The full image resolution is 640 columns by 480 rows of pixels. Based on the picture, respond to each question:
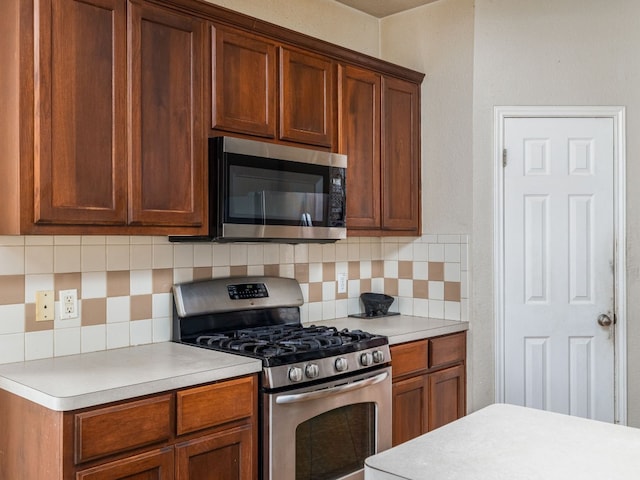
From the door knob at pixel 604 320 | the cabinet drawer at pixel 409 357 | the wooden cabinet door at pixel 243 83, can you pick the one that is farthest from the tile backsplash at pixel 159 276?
the door knob at pixel 604 320

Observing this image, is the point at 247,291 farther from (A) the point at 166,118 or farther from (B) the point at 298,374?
(A) the point at 166,118

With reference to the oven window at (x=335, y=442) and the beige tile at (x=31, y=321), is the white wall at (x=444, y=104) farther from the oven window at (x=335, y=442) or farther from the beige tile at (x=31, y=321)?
the beige tile at (x=31, y=321)

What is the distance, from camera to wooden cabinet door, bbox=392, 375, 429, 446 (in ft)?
9.41

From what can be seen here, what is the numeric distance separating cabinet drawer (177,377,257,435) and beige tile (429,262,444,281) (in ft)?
5.11

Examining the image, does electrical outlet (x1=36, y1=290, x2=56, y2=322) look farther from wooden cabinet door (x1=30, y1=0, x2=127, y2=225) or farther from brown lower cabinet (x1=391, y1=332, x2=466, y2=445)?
brown lower cabinet (x1=391, y1=332, x2=466, y2=445)

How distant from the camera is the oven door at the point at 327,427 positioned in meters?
2.19

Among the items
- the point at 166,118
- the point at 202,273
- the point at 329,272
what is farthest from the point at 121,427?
the point at 329,272

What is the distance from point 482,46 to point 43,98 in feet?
7.52

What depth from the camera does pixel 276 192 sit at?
8.49ft

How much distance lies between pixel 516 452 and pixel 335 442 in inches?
48.5

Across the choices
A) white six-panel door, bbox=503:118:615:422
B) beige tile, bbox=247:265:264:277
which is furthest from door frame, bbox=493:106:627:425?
beige tile, bbox=247:265:264:277

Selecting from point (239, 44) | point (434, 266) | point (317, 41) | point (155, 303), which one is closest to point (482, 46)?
point (317, 41)

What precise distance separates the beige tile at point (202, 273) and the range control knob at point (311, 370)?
2.40ft

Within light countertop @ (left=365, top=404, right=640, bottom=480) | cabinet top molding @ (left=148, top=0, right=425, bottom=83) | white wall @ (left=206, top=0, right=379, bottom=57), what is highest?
white wall @ (left=206, top=0, right=379, bottom=57)
